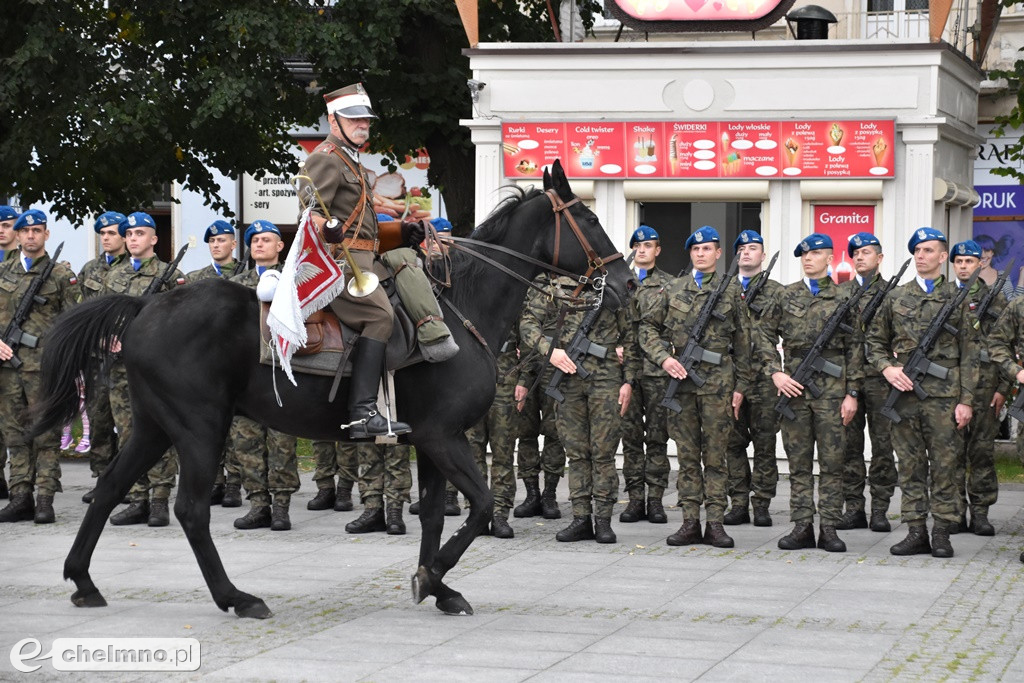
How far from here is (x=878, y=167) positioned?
1642 centimetres

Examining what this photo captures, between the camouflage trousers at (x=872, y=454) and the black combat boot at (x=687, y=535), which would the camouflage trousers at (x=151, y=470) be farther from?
the camouflage trousers at (x=872, y=454)

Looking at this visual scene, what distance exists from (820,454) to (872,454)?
118 centimetres

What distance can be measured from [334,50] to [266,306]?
10753mm

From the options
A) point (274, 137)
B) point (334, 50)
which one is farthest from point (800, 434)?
point (274, 137)

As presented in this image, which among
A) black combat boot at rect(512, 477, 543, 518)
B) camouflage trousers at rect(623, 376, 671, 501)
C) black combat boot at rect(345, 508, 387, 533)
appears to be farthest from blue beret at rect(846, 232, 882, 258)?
black combat boot at rect(345, 508, 387, 533)

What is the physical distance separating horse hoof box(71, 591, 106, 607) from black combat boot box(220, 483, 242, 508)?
14.4 ft

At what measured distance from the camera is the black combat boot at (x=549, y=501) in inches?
524

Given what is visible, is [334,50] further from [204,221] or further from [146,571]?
[204,221]

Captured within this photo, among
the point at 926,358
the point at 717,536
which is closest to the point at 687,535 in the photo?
the point at 717,536

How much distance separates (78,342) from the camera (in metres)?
9.59

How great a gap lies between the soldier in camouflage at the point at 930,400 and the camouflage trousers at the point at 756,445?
1421 mm

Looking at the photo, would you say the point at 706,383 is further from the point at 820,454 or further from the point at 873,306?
the point at 873,306

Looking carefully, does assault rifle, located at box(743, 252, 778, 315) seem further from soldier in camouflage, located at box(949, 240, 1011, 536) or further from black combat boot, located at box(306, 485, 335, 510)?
Result: black combat boot, located at box(306, 485, 335, 510)

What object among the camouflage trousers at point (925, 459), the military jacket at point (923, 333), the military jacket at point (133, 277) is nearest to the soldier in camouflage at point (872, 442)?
the military jacket at point (923, 333)
